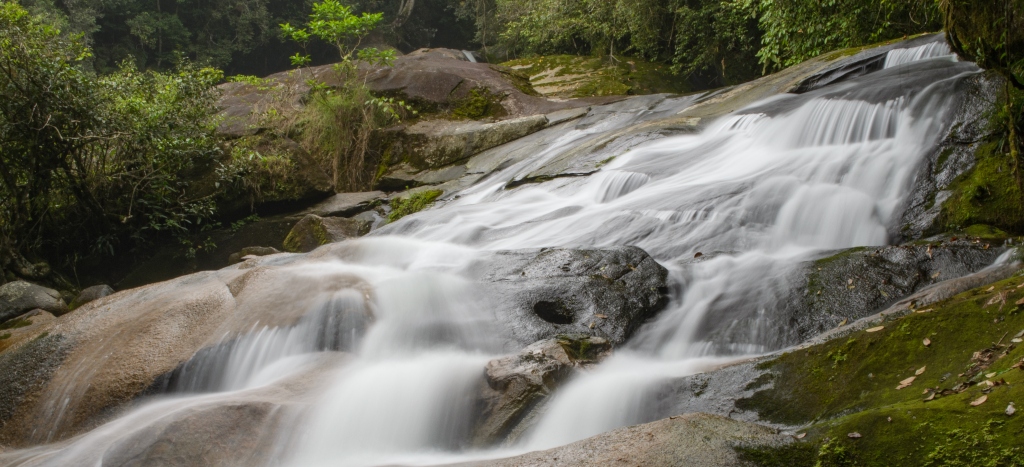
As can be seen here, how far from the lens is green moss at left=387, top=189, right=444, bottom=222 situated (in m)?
11.6

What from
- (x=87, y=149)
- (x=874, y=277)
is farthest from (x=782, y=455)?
(x=87, y=149)

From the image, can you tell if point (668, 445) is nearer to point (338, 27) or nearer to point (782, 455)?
point (782, 455)

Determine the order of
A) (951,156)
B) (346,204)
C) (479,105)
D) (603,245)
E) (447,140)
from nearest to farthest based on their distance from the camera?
(951,156), (603,245), (346,204), (447,140), (479,105)

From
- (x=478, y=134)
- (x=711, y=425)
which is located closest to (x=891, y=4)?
(x=478, y=134)

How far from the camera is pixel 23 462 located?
14.3ft

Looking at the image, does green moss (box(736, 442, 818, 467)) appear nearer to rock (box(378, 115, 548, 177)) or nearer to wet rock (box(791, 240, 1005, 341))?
wet rock (box(791, 240, 1005, 341))

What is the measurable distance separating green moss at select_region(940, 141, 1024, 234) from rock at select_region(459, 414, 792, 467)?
396 cm

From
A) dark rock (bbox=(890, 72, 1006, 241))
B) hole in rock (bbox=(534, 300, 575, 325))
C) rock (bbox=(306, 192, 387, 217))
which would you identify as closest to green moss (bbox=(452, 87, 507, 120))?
rock (bbox=(306, 192, 387, 217))

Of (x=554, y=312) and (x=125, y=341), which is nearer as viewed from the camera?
(x=125, y=341)

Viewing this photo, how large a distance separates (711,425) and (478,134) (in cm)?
1110

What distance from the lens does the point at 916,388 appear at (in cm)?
322

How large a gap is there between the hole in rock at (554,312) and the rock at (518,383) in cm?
70

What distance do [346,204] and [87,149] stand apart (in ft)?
12.8

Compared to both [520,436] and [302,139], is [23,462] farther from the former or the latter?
[302,139]
